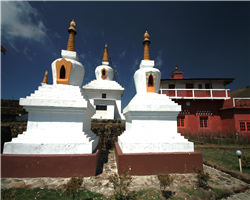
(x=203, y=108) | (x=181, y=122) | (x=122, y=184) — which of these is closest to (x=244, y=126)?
(x=203, y=108)

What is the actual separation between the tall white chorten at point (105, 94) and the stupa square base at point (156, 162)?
12177 millimetres

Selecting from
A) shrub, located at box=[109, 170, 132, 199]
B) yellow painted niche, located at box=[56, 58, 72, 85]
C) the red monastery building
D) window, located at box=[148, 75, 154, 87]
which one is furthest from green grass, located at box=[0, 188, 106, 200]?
the red monastery building

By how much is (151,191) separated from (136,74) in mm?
4349

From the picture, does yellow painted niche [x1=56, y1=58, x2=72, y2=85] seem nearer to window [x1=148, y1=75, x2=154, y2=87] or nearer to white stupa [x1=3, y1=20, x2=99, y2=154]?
white stupa [x1=3, y1=20, x2=99, y2=154]

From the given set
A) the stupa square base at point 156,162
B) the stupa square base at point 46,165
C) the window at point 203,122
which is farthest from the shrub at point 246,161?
the window at point 203,122

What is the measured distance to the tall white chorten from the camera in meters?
16.5

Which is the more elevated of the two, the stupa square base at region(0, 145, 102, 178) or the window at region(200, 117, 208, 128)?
the window at region(200, 117, 208, 128)

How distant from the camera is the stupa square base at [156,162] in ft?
13.8

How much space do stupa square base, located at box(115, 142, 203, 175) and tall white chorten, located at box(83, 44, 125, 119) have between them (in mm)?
12177

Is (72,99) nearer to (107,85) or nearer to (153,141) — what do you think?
(153,141)

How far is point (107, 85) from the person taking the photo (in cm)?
1786

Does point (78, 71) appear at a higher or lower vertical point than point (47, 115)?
higher

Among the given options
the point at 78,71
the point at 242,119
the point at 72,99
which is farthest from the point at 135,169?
the point at 242,119

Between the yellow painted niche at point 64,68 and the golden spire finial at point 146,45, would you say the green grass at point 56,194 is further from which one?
the golden spire finial at point 146,45
